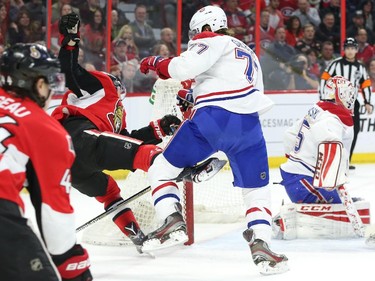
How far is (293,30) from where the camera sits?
954 centimetres

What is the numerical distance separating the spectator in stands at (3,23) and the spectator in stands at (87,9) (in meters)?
0.66

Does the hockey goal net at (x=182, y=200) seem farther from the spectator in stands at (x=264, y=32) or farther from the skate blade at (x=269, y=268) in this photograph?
the spectator in stands at (x=264, y=32)

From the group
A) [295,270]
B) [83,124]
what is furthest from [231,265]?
[83,124]

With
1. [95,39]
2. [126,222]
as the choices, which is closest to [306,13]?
[95,39]

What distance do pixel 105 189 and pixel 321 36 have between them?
5.13 meters

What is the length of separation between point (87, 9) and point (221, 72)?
13.1 ft

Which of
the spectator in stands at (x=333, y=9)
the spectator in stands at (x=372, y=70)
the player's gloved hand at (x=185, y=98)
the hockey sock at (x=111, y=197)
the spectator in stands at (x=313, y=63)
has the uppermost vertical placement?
the player's gloved hand at (x=185, y=98)

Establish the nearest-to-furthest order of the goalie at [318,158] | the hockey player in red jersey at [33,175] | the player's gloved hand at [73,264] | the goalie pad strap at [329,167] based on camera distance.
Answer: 1. the hockey player in red jersey at [33,175]
2. the player's gloved hand at [73,264]
3. the goalie pad strap at [329,167]
4. the goalie at [318,158]

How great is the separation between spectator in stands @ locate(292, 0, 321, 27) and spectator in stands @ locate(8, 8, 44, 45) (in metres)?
2.77

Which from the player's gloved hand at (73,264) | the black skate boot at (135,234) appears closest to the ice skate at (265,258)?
the black skate boot at (135,234)

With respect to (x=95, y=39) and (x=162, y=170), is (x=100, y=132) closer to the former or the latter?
(x=162, y=170)

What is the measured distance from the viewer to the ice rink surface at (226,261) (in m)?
4.36

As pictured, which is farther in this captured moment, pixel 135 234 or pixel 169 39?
pixel 169 39

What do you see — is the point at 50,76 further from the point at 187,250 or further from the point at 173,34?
the point at 173,34
